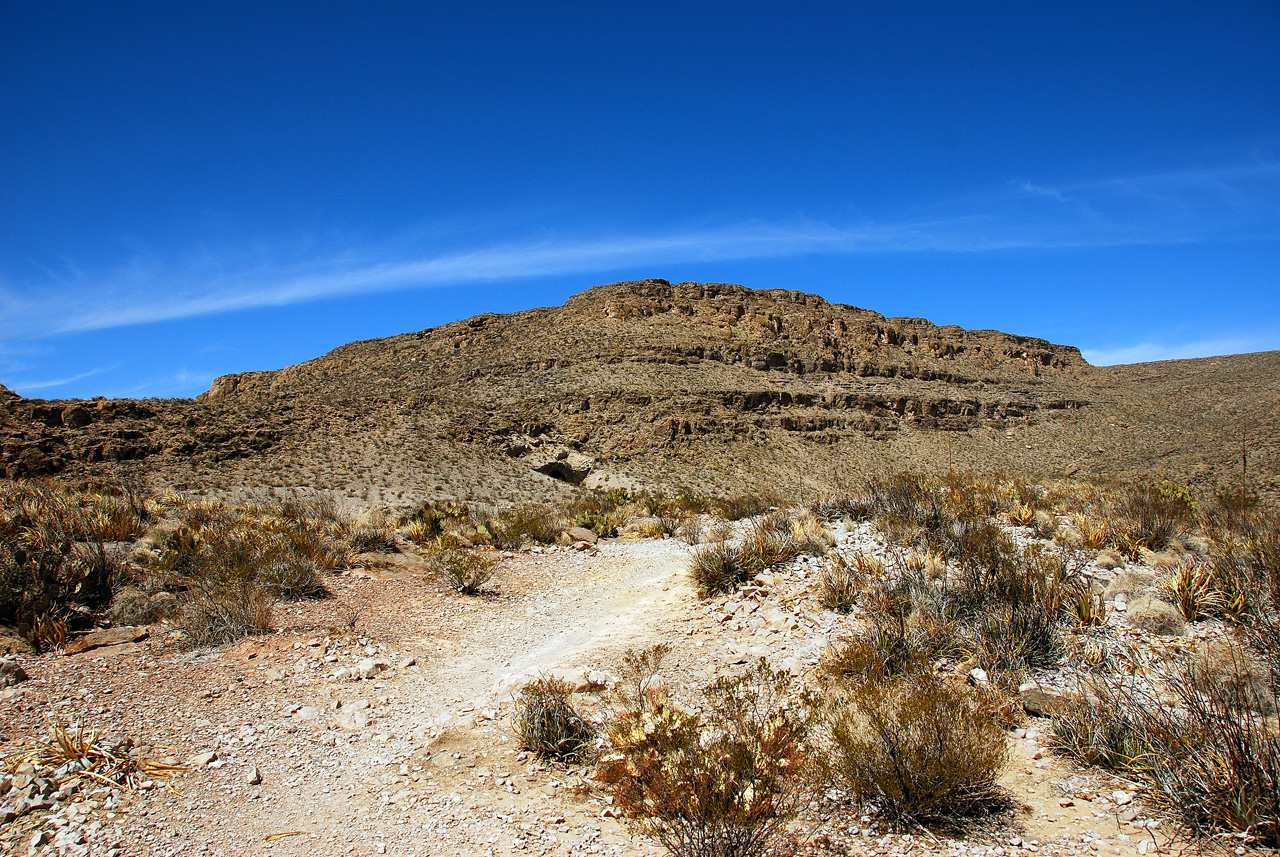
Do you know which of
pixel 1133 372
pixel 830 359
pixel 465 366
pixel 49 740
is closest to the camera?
pixel 49 740

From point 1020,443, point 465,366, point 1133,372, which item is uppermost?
point 465,366

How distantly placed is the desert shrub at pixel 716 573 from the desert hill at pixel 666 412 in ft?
48.4

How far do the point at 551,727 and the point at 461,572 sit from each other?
15.4 ft

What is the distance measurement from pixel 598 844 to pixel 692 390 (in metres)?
40.7

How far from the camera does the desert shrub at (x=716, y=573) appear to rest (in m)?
7.95

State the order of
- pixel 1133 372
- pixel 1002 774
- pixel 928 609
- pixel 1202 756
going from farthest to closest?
1. pixel 1133 372
2. pixel 928 609
3. pixel 1002 774
4. pixel 1202 756

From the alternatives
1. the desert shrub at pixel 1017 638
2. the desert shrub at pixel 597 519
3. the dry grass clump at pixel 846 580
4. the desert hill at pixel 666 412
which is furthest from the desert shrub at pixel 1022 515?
the desert hill at pixel 666 412

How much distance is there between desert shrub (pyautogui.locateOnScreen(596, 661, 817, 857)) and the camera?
3.21m

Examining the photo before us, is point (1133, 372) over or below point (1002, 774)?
over

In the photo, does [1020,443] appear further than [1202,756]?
Yes

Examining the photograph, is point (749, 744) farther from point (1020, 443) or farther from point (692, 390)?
point (1020, 443)

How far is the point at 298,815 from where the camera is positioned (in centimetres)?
380

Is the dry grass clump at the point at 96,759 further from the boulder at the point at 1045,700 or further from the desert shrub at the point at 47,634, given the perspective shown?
the boulder at the point at 1045,700

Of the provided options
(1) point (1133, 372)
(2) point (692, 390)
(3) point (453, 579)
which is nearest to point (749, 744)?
(3) point (453, 579)
